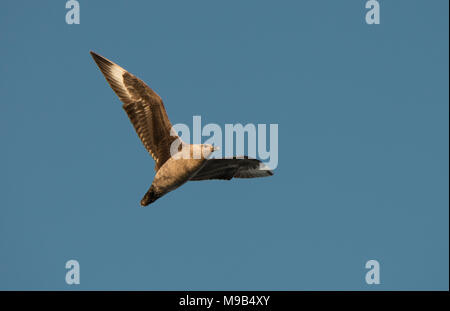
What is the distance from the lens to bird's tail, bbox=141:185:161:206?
12500 mm

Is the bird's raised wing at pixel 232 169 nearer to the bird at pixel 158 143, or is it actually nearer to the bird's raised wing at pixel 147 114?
the bird at pixel 158 143

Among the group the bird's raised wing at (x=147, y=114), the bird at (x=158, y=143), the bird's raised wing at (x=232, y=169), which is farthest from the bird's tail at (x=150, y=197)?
the bird's raised wing at (x=232, y=169)

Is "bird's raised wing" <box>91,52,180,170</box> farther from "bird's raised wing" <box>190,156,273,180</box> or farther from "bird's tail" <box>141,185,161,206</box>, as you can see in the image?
"bird's raised wing" <box>190,156,273,180</box>

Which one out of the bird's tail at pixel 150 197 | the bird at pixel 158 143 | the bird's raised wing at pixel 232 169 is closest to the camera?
the bird at pixel 158 143

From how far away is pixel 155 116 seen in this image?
1260cm

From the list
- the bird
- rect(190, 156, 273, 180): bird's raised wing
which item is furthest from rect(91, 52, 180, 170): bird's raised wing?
rect(190, 156, 273, 180): bird's raised wing

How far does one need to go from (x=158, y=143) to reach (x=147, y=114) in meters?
0.67

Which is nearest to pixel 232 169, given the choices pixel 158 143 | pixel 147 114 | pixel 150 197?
pixel 158 143

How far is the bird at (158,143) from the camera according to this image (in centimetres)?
1222

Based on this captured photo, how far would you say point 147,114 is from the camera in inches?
500

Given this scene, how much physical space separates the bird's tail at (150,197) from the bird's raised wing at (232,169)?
1.05 meters
